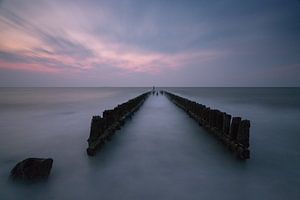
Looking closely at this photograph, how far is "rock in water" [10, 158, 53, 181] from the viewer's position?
4.60 meters

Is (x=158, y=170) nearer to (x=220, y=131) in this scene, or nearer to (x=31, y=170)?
(x=31, y=170)

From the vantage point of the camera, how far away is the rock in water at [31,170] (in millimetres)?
4598

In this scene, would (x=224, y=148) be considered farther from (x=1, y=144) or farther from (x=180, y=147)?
(x=1, y=144)

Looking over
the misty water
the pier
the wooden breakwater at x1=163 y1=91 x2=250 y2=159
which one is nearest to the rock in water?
the misty water

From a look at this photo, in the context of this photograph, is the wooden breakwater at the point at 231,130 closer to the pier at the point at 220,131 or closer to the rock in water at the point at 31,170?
the pier at the point at 220,131

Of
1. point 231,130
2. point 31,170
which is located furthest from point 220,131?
point 31,170

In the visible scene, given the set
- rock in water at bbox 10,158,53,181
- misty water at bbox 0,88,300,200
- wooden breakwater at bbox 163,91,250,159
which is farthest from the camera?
wooden breakwater at bbox 163,91,250,159

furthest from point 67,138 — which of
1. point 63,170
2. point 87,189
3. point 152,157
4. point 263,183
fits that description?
point 263,183

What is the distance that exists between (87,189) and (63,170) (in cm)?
138

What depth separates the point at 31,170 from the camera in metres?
4.62

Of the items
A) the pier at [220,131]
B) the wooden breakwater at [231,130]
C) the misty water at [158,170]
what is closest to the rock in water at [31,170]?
the misty water at [158,170]

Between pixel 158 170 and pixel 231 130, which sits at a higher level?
pixel 231 130

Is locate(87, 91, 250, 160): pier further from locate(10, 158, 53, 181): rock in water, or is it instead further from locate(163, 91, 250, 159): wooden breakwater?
locate(10, 158, 53, 181): rock in water

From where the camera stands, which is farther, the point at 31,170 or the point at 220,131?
the point at 220,131
